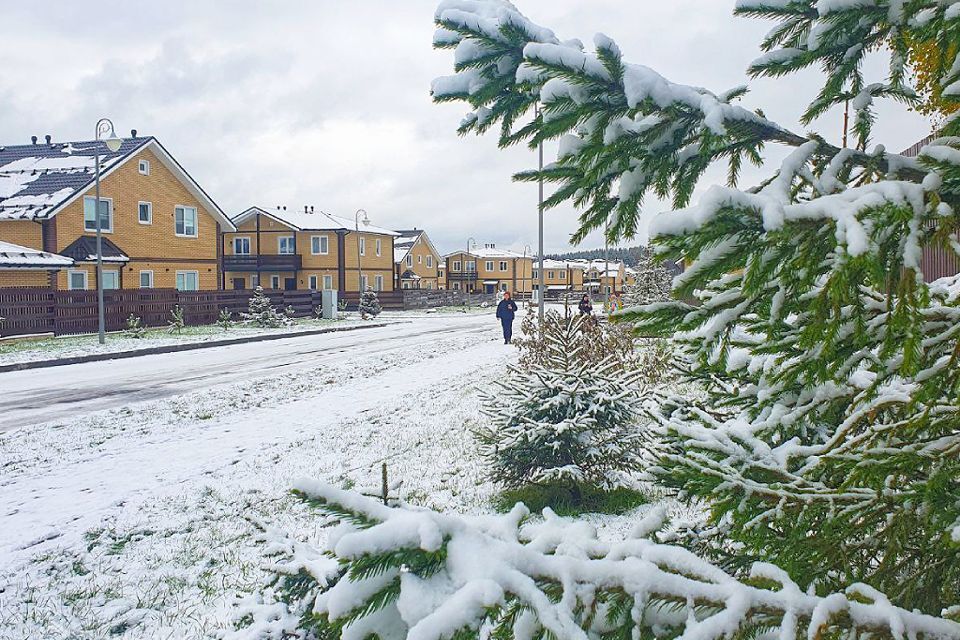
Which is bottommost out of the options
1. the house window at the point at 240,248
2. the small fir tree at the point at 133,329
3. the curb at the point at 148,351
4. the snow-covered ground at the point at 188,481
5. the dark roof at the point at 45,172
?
the snow-covered ground at the point at 188,481

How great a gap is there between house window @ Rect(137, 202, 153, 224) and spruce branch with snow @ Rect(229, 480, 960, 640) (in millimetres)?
37017

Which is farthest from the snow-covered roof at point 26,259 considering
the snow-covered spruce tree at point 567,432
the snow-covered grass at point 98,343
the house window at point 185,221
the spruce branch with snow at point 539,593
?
the spruce branch with snow at point 539,593

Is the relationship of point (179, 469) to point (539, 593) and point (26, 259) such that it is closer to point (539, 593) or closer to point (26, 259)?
point (539, 593)

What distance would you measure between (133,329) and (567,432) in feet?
80.9

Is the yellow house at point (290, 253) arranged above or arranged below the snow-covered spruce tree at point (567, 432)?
above

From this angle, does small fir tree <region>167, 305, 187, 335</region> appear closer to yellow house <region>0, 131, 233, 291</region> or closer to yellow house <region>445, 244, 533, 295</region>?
yellow house <region>0, 131, 233, 291</region>

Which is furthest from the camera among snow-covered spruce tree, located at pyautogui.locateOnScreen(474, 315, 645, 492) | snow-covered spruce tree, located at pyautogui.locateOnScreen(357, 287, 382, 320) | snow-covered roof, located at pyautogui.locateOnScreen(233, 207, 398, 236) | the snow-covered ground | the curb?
snow-covered roof, located at pyautogui.locateOnScreen(233, 207, 398, 236)

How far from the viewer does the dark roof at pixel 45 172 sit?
29781mm

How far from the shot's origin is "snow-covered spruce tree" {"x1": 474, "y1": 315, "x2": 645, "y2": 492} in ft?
21.5

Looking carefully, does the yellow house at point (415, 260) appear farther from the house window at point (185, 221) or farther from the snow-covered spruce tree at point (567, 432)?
the snow-covered spruce tree at point (567, 432)

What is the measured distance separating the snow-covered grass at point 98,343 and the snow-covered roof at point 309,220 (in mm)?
25241

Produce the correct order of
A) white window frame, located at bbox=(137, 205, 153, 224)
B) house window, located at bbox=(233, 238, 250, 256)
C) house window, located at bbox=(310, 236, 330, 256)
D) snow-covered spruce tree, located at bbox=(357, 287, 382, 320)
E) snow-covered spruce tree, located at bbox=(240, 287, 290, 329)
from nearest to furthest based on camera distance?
1. snow-covered spruce tree, located at bbox=(240, 287, 290, 329)
2. white window frame, located at bbox=(137, 205, 153, 224)
3. snow-covered spruce tree, located at bbox=(357, 287, 382, 320)
4. house window, located at bbox=(310, 236, 330, 256)
5. house window, located at bbox=(233, 238, 250, 256)

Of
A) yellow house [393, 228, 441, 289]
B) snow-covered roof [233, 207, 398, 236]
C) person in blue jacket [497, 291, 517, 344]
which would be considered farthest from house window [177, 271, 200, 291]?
yellow house [393, 228, 441, 289]

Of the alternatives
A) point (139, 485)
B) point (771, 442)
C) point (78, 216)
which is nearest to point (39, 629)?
point (139, 485)
